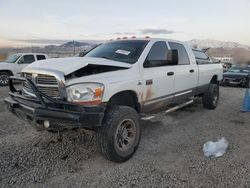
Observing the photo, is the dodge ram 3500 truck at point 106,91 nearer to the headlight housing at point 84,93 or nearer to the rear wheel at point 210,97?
the headlight housing at point 84,93

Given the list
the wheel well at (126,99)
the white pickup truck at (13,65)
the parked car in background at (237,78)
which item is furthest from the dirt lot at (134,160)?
the parked car in background at (237,78)

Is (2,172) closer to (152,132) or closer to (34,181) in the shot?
(34,181)

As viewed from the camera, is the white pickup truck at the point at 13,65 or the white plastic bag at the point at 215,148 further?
the white pickup truck at the point at 13,65

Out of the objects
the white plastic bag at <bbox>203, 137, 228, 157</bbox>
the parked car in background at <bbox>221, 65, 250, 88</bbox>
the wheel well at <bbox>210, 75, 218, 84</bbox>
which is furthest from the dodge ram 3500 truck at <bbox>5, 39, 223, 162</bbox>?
the parked car in background at <bbox>221, 65, 250, 88</bbox>

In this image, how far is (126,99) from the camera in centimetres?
428

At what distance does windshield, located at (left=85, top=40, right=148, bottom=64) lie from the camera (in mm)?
4496

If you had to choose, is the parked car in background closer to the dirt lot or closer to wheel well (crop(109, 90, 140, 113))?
the dirt lot

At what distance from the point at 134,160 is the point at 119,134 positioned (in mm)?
510

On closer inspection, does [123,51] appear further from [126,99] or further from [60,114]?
[60,114]

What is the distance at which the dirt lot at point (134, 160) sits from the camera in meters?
3.36

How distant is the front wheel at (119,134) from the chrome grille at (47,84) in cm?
79

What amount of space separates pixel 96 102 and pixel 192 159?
71.2 inches

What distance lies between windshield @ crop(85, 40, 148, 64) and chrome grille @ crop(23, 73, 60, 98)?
1.34m

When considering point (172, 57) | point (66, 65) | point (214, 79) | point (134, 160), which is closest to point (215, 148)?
point (134, 160)
